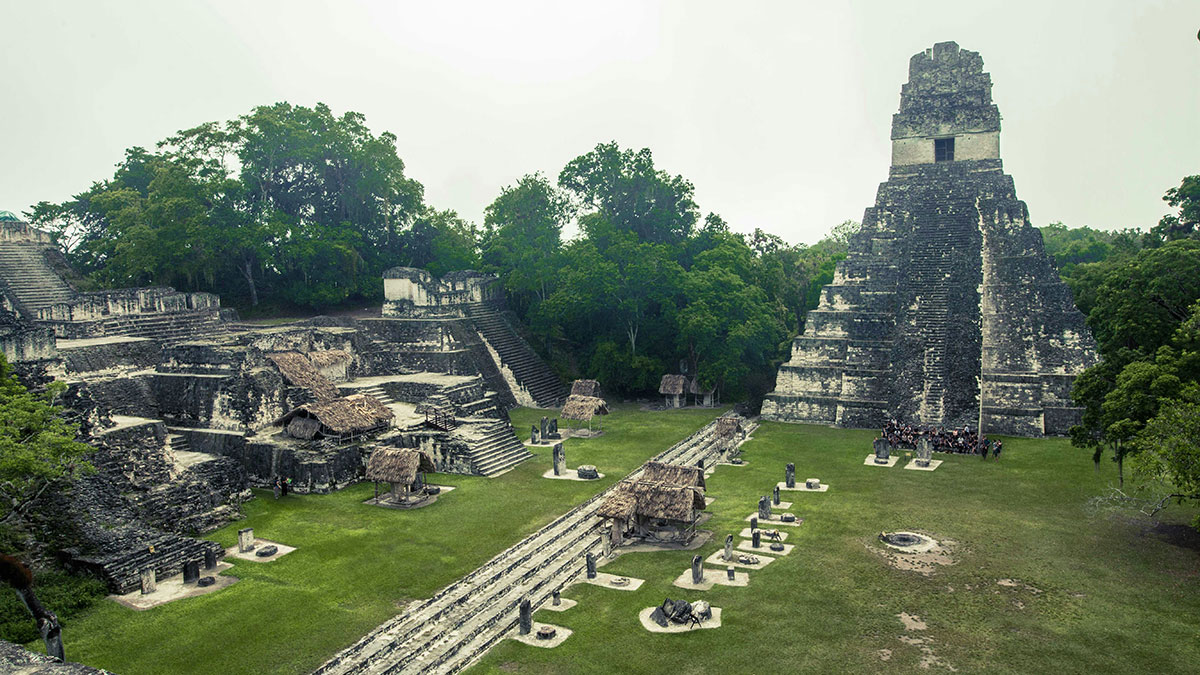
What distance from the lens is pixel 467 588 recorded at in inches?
586

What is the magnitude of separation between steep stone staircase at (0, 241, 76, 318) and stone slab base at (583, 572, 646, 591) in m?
23.8

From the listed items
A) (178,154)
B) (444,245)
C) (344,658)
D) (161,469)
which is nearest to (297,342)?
(161,469)

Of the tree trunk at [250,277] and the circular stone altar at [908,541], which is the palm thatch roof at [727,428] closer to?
the circular stone altar at [908,541]

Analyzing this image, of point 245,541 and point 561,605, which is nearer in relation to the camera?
point 561,605

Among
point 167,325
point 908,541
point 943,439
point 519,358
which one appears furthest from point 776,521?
point 167,325

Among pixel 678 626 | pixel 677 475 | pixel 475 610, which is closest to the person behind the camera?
pixel 678 626

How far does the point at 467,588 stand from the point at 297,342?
52.5 ft

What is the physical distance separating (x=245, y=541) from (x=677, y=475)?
9.52 metres

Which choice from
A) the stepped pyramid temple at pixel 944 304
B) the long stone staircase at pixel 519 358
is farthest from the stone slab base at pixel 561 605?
the long stone staircase at pixel 519 358

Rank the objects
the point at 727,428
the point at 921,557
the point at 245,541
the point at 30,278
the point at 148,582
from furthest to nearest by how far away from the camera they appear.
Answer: the point at 30,278 → the point at 727,428 → the point at 245,541 → the point at 921,557 → the point at 148,582

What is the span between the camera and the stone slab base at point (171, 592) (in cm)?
1410

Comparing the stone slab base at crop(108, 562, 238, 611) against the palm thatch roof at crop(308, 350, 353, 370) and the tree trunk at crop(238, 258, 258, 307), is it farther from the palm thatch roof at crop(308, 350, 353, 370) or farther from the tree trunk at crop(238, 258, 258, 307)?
the tree trunk at crop(238, 258, 258, 307)

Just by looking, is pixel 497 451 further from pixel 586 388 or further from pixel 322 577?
pixel 322 577

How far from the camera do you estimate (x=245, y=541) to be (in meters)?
16.6
